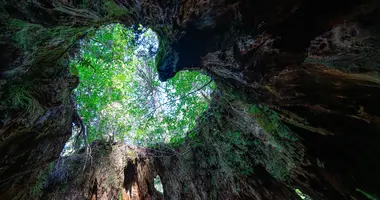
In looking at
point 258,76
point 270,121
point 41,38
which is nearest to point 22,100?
point 41,38

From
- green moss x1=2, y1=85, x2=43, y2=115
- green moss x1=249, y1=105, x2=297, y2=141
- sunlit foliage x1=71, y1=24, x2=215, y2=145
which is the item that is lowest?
green moss x1=249, y1=105, x2=297, y2=141

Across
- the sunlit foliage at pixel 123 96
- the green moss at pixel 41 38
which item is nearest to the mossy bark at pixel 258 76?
the green moss at pixel 41 38

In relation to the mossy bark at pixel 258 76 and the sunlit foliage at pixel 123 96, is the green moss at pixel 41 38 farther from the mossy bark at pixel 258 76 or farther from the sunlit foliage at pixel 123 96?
the sunlit foliage at pixel 123 96

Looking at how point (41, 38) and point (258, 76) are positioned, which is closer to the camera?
point (41, 38)

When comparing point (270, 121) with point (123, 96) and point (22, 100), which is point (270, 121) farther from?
point (123, 96)

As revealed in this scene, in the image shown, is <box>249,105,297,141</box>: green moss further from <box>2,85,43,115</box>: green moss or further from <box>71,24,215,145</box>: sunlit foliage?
<box>2,85,43,115</box>: green moss

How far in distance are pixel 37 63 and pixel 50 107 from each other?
905mm

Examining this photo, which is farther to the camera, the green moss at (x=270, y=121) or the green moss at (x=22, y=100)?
the green moss at (x=270, y=121)

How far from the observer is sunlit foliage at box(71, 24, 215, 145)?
294 inches

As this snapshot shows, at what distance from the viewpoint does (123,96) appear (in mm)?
8883

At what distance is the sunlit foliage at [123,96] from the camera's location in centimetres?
746

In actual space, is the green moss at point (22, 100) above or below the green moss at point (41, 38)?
below

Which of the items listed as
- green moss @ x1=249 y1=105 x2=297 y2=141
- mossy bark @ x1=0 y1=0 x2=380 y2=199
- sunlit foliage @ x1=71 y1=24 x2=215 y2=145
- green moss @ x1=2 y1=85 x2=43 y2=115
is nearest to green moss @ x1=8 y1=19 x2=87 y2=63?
mossy bark @ x1=0 y1=0 x2=380 y2=199

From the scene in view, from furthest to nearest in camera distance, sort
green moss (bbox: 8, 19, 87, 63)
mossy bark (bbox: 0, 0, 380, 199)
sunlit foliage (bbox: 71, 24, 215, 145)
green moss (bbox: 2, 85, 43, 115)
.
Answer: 1. sunlit foliage (bbox: 71, 24, 215, 145)
2. green moss (bbox: 2, 85, 43, 115)
3. mossy bark (bbox: 0, 0, 380, 199)
4. green moss (bbox: 8, 19, 87, 63)
